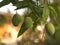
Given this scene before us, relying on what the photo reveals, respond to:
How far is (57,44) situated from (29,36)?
23 centimetres

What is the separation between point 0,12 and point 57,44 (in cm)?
48

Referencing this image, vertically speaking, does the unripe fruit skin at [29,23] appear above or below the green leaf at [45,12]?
below

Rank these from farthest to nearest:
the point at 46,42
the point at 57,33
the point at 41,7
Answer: the point at 46,42
the point at 57,33
the point at 41,7

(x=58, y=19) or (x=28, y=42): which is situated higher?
(x=58, y=19)

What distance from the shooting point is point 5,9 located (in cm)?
129

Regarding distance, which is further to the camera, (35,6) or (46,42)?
(46,42)

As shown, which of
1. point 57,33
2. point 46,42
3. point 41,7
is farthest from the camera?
point 46,42

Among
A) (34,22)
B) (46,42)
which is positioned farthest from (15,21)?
(46,42)

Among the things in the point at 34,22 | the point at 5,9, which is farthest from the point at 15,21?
the point at 5,9

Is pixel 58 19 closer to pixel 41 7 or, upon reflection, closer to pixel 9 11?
pixel 41 7

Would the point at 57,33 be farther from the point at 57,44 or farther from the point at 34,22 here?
the point at 34,22

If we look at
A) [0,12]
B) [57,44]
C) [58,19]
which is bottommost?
[57,44]

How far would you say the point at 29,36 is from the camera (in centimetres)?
133

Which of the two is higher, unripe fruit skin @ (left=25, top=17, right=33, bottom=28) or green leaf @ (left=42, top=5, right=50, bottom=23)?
green leaf @ (left=42, top=5, right=50, bottom=23)
